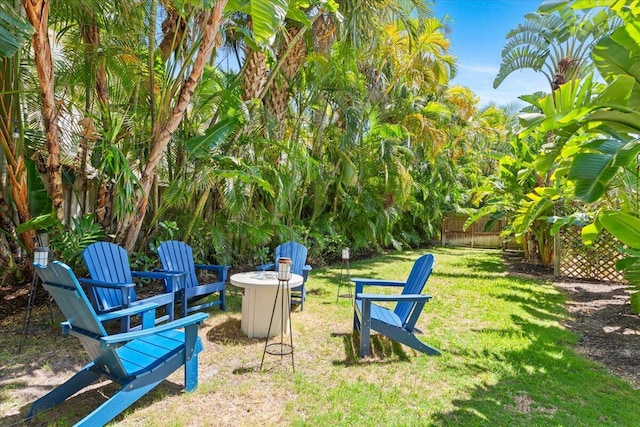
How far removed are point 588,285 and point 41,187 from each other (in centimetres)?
1138

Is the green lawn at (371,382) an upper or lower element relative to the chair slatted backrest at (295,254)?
lower

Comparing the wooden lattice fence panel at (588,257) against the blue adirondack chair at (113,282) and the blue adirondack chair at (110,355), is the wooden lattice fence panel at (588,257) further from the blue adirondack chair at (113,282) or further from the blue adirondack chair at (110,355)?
the blue adirondack chair at (110,355)

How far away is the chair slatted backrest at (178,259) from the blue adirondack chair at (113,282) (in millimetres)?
442

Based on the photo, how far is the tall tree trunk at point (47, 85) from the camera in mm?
3900

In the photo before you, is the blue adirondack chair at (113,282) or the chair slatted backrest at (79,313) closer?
the chair slatted backrest at (79,313)

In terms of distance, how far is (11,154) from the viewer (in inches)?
175

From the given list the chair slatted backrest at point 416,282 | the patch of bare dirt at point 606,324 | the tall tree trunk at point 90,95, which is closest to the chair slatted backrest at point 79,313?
the tall tree trunk at point 90,95

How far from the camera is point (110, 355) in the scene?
8.25ft

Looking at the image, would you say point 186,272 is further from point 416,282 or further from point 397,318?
point 416,282

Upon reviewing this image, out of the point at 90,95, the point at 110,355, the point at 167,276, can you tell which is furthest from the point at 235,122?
the point at 110,355

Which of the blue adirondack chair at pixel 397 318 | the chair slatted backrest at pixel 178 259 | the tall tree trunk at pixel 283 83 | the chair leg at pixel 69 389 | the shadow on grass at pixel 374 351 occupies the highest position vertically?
the tall tree trunk at pixel 283 83

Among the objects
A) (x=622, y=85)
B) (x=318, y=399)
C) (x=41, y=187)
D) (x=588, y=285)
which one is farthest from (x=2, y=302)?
(x=588, y=285)

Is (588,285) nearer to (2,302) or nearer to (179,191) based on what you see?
(179,191)

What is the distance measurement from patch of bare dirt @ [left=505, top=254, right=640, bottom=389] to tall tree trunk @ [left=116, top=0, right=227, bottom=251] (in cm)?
600
